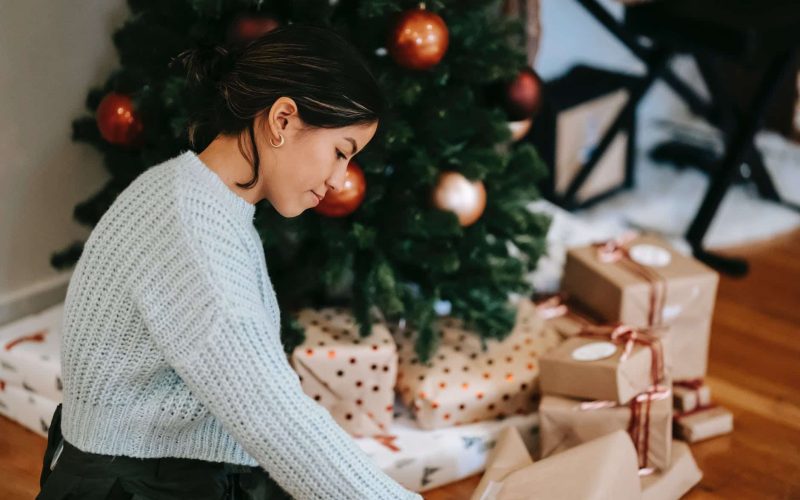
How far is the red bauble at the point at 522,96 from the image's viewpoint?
1.59 metres

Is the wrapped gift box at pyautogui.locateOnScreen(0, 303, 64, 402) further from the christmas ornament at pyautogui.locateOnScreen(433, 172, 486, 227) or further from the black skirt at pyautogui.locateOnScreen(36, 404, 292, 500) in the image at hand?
the christmas ornament at pyautogui.locateOnScreen(433, 172, 486, 227)

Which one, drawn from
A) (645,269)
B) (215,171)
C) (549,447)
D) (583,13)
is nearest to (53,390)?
(215,171)

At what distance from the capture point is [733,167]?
2.42m

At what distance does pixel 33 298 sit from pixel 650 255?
1321mm

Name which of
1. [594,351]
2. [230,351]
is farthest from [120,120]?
[594,351]

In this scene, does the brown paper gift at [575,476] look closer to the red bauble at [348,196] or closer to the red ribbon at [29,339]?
the red bauble at [348,196]

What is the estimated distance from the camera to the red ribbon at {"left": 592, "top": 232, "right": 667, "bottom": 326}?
1701 mm

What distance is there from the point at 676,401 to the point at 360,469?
954 mm

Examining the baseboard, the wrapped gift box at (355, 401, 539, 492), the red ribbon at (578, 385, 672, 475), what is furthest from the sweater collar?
the baseboard

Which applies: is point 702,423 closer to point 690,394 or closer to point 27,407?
point 690,394

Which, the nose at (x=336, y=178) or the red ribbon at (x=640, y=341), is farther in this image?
the red ribbon at (x=640, y=341)

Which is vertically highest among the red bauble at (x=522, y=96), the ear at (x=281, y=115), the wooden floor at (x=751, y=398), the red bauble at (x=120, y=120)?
the ear at (x=281, y=115)

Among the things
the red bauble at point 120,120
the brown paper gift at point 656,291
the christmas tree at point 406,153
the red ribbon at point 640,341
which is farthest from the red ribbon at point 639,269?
the red bauble at point 120,120

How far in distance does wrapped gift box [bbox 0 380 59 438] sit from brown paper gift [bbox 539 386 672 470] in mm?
929
